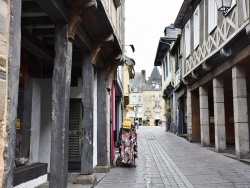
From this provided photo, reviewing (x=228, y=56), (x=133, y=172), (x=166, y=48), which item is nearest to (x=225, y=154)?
(x=228, y=56)

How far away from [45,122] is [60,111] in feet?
11.9

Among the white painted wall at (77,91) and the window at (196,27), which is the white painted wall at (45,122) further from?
the window at (196,27)

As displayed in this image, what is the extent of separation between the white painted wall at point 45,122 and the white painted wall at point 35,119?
137mm

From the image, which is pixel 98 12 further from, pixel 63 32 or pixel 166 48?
pixel 166 48

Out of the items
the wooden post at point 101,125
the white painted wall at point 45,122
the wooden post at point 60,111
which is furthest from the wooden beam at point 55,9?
the wooden post at point 101,125

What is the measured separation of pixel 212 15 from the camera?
13164 mm

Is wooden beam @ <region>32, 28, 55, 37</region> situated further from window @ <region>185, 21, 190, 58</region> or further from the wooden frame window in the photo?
window @ <region>185, 21, 190, 58</region>

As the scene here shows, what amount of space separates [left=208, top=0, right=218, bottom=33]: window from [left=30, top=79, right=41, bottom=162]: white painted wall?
718 cm

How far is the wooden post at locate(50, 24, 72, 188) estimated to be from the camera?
511cm

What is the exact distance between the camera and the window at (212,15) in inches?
498

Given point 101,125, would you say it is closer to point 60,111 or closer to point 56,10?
point 60,111

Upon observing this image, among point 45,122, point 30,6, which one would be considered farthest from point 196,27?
point 30,6

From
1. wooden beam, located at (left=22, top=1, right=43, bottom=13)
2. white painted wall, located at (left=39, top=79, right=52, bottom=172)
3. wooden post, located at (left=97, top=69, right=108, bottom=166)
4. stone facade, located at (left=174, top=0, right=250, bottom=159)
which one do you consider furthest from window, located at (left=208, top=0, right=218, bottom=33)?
wooden beam, located at (left=22, top=1, right=43, bottom=13)

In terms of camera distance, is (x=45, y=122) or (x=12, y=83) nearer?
(x=12, y=83)
